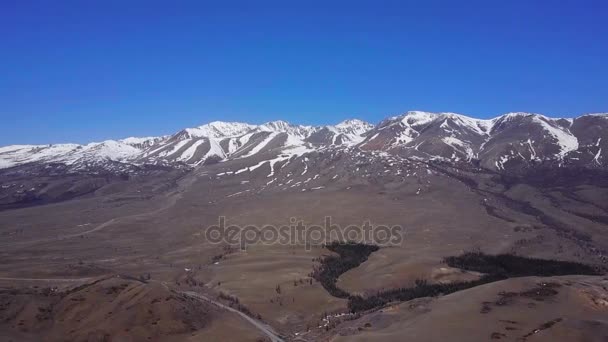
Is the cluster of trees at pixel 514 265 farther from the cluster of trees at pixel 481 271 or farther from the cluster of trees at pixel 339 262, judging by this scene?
the cluster of trees at pixel 339 262

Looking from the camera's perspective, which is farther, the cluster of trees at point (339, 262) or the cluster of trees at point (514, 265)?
the cluster of trees at point (514, 265)

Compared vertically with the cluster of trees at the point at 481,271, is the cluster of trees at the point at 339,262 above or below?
above

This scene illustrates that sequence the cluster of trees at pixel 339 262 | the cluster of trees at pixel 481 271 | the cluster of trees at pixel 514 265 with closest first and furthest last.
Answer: the cluster of trees at pixel 481 271 < the cluster of trees at pixel 339 262 < the cluster of trees at pixel 514 265

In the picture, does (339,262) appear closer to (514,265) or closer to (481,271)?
(481,271)

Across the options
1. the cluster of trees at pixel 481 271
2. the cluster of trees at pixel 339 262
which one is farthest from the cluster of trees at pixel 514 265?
the cluster of trees at pixel 339 262

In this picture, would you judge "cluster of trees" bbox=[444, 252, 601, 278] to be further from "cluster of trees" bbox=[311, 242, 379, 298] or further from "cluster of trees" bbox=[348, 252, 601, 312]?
"cluster of trees" bbox=[311, 242, 379, 298]

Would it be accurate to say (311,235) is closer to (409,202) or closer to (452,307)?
(409,202)

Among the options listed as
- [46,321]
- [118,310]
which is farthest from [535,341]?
[46,321]
